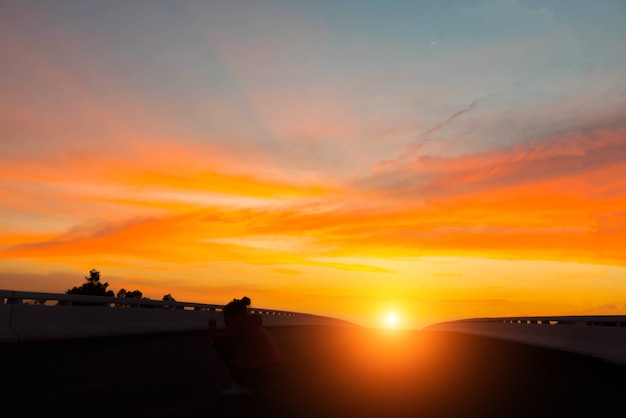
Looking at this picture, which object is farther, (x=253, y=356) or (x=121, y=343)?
(x=121, y=343)

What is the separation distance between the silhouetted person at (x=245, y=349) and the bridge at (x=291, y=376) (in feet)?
0.88

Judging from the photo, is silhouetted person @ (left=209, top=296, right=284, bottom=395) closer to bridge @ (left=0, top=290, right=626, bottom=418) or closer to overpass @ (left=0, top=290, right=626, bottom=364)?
bridge @ (left=0, top=290, right=626, bottom=418)

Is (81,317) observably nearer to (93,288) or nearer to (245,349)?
(245,349)

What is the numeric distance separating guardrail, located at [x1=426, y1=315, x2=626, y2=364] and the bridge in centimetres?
8

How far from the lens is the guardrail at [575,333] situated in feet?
69.8

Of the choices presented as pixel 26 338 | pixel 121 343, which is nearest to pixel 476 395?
pixel 121 343

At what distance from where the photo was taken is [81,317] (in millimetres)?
22609

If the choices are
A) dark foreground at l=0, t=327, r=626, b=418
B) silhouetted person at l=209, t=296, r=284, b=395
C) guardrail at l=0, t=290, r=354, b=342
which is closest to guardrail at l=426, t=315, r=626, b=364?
dark foreground at l=0, t=327, r=626, b=418

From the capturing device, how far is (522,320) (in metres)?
34.2

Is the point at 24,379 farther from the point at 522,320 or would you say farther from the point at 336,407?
the point at 522,320

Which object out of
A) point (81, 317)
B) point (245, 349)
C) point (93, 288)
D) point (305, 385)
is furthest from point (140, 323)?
point (93, 288)

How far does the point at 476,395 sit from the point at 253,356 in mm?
3427

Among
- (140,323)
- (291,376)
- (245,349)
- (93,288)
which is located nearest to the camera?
(245,349)

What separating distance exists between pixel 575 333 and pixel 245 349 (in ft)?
60.1
